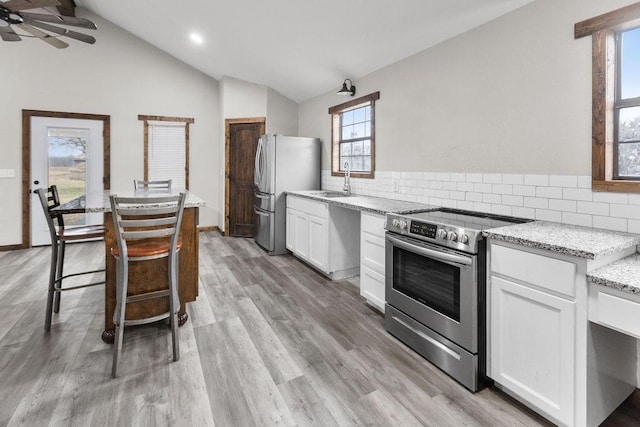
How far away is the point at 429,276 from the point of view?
2.26 metres

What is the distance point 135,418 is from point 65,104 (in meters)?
5.55

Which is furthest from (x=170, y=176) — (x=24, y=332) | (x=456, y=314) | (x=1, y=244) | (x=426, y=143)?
(x=456, y=314)

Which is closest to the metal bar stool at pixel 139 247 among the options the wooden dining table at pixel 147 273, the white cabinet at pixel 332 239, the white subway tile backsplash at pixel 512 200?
the wooden dining table at pixel 147 273

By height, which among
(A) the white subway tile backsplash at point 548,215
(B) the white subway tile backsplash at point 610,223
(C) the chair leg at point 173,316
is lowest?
(C) the chair leg at point 173,316

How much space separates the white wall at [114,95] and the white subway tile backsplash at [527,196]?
4.19 meters

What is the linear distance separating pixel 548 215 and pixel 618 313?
1.05 metres

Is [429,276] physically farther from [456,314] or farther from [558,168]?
[558,168]

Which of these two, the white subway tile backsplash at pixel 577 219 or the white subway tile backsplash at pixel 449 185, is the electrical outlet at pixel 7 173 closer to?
the white subway tile backsplash at pixel 449 185

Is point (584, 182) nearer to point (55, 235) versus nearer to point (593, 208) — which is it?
point (593, 208)

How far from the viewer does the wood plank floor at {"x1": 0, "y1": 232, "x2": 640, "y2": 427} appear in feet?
5.81

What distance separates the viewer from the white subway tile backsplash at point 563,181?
221 centimetres

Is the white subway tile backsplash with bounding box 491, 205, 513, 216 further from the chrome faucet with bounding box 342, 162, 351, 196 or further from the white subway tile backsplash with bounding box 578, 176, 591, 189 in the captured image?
the chrome faucet with bounding box 342, 162, 351, 196

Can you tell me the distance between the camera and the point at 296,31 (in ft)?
13.0

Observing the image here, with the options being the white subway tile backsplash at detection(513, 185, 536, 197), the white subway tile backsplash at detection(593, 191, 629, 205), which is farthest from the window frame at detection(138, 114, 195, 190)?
the white subway tile backsplash at detection(593, 191, 629, 205)
